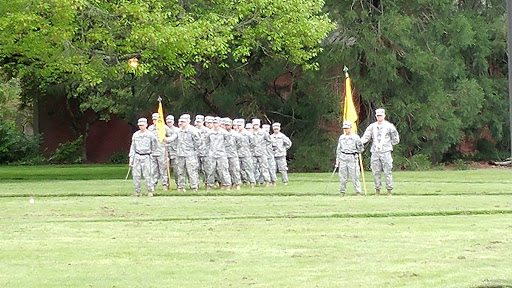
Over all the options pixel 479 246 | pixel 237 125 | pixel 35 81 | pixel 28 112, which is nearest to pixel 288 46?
pixel 237 125

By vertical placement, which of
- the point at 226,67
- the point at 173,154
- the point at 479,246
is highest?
the point at 226,67

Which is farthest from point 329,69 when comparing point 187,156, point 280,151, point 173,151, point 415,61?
point 187,156

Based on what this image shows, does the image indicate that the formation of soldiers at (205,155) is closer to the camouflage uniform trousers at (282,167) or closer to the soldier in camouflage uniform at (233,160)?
the soldier in camouflage uniform at (233,160)

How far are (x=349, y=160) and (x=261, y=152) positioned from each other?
249 inches

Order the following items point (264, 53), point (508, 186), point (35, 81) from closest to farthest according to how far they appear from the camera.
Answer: point (508, 186) → point (264, 53) → point (35, 81)

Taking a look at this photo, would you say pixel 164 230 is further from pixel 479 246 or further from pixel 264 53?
pixel 264 53

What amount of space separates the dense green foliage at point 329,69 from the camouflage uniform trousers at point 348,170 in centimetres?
1014

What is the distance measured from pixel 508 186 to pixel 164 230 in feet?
47.5

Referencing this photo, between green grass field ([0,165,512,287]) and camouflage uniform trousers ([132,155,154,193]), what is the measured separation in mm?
676

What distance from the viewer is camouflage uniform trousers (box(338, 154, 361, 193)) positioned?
1040 inches

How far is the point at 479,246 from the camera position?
1459 centimetres

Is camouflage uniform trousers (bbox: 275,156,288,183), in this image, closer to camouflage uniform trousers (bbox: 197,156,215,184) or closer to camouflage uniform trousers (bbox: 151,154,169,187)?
camouflage uniform trousers (bbox: 197,156,215,184)

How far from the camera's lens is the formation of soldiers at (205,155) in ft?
90.1

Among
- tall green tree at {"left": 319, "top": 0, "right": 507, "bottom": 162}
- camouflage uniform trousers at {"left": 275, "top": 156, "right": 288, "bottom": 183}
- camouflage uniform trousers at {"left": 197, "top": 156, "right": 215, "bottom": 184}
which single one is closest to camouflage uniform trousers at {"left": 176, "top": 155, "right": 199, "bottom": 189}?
camouflage uniform trousers at {"left": 197, "top": 156, "right": 215, "bottom": 184}
